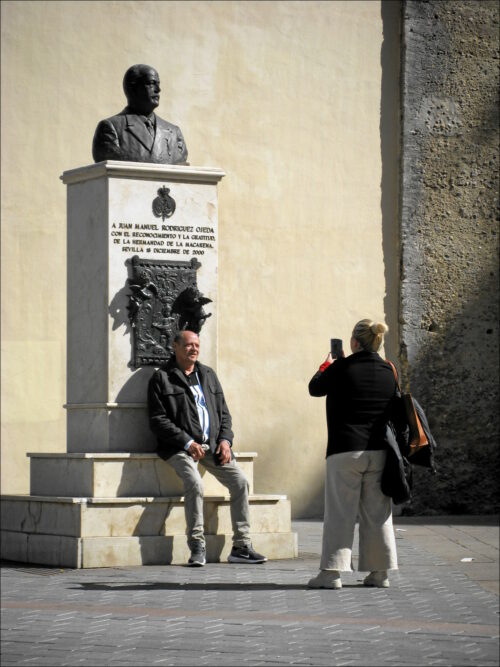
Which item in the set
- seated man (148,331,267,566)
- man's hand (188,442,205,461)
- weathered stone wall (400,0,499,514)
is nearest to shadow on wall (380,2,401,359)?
weathered stone wall (400,0,499,514)

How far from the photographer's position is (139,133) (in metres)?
10.3

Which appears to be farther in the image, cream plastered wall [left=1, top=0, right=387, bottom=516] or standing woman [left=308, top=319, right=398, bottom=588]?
cream plastered wall [left=1, top=0, right=387, bottom=516]

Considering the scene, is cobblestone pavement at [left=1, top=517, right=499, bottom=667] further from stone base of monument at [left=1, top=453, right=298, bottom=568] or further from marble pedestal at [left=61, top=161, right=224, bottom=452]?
marble pedestal at [left=61, top=161, right=224, bottom=452]

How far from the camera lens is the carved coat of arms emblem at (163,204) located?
1016cm

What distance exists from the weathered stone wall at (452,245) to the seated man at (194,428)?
457 centimetres

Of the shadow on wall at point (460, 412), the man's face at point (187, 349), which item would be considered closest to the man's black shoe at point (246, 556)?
the man's face at point (187, 349)

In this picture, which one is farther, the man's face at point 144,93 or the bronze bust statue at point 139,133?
the man's face at point 144,93

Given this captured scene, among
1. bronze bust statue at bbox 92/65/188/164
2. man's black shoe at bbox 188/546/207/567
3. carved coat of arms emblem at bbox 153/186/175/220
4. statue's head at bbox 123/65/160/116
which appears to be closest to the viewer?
man's black shoe at bbox 188/546/207/567

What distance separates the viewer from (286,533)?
995 centimetres

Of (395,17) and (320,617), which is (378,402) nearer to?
(320,617)

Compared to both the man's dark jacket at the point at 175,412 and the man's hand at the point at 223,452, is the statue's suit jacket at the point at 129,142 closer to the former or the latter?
the man's dark jacket at the point at 175,412

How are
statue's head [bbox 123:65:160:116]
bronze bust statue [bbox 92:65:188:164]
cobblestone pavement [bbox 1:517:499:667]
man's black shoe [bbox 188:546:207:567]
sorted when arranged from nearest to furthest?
cobblestone pavement [bbox 1:517:499:667] → man's black shoe [bbox 188:546:207:567] → bronze bust statue [bbox 92:65:188:164] → statue's head [bbox 123:65:160:116]

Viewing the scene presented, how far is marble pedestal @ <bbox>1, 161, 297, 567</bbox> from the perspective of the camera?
9484 millimetres

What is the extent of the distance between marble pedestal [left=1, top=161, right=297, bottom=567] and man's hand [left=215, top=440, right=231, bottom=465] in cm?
34
